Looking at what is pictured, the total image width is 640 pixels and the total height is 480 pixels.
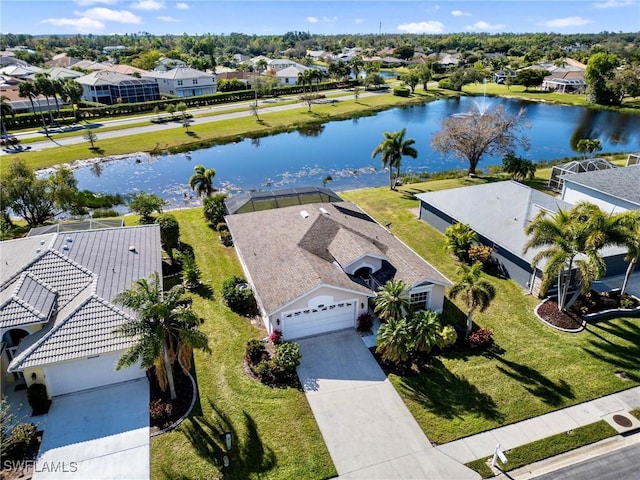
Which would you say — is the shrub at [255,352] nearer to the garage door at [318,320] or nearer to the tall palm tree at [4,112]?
the garage door at [318,320]

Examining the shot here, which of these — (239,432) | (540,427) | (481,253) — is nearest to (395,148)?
(481,253)

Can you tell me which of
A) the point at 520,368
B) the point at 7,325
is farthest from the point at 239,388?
the point at 520,368

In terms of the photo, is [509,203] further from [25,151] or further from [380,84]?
[380,84]

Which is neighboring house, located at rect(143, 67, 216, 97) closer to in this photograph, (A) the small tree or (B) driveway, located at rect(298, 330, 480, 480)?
(A) the small tree

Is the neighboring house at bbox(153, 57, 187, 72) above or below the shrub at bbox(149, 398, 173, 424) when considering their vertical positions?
above

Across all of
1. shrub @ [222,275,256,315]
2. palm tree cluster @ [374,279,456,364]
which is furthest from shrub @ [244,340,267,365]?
palm tree cluster @ [374,279,456,364]

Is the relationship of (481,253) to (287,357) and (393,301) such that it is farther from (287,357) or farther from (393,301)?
(287,357)
